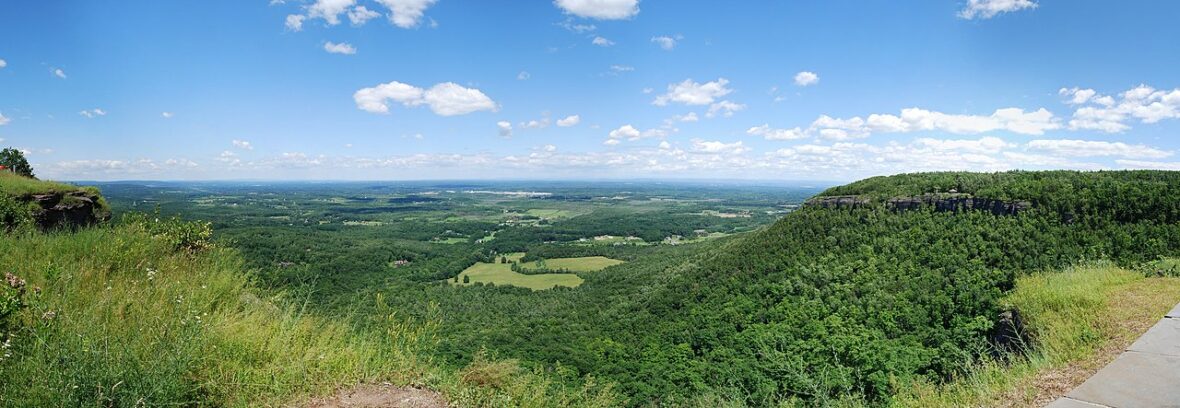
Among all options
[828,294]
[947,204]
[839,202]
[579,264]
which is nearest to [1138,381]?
[828,294]

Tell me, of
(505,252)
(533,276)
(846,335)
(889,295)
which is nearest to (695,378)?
(846,335)

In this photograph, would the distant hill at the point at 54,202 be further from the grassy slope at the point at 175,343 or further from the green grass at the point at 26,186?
the grassy slope at the point at 175,343

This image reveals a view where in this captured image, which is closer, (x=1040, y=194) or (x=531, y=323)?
(x=1040, y=194)

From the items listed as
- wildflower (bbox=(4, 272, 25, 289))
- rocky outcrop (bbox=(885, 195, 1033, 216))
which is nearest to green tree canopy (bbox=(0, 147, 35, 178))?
wildflower (bbox=(4, 272, 25, 289))

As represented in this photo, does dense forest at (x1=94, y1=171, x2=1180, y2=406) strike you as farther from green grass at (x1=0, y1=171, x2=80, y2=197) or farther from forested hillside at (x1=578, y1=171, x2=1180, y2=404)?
green grass at (x1=0, y1=171, x2=80, y2=197)

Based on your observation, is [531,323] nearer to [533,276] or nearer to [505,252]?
[533,276]

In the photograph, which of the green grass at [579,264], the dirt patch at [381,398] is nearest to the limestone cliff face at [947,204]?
the green grass at [579,264]
